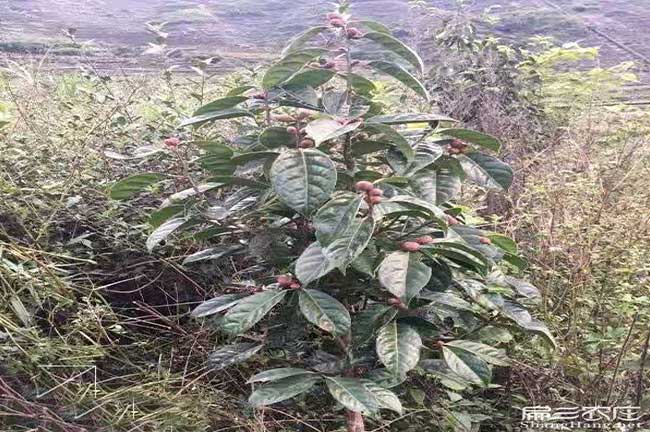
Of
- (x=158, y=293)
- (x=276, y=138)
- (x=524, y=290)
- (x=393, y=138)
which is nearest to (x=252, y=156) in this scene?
(x=276, y=138)

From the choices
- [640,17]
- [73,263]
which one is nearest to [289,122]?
[73,263]

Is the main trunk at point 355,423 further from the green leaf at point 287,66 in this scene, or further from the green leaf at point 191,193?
the green leaf at point 287,66

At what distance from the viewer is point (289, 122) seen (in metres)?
1.22

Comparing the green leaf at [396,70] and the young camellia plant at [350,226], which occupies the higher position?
the green leaf at [396,70]

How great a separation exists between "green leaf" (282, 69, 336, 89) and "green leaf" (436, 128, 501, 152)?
0.87 feet

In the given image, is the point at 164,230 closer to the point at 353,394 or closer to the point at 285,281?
the point at 285,281

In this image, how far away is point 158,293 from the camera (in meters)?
1.97

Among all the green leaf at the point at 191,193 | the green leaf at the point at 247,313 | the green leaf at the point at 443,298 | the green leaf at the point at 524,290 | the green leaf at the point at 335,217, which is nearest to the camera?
the green leaf at the point at 335,217

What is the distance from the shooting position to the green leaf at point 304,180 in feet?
3.34

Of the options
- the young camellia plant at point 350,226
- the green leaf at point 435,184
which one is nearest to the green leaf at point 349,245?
the young camellia plant at point 350,226

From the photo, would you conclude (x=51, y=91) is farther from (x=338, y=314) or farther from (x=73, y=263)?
(x=338, y=314)

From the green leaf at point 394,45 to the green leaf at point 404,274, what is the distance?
17.1 inches

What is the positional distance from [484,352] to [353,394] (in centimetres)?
34

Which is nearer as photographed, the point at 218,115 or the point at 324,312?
the point at 324,312
